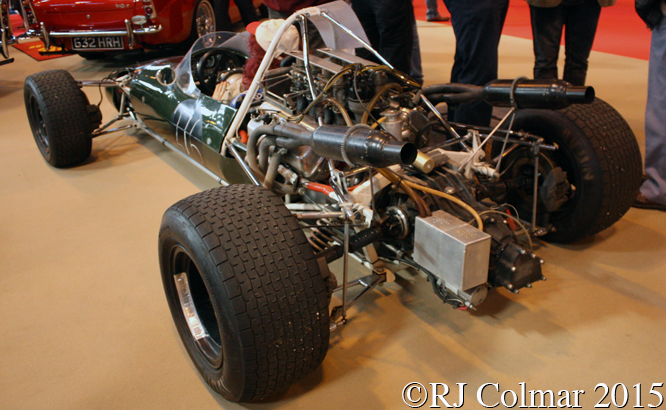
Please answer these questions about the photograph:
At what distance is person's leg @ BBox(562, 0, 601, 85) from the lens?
346 cm

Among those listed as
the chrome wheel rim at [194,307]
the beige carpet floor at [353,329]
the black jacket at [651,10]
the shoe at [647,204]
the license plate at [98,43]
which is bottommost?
the beige carpet floor at [353,329]

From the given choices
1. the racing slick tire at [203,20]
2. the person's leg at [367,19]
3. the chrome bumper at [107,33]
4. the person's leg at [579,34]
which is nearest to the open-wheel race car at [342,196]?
the person's leg at [579,34]

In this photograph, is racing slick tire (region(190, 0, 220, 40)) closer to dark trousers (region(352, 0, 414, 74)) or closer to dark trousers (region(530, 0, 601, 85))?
dark trousers (region(352, 0, 414, 74))

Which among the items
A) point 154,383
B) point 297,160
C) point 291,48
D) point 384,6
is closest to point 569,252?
point 297,160

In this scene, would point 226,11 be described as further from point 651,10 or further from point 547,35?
point 651,10

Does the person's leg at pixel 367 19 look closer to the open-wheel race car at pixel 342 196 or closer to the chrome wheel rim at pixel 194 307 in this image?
the open-wheel race car at pixel 342 196

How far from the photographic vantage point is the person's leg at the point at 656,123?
294cm

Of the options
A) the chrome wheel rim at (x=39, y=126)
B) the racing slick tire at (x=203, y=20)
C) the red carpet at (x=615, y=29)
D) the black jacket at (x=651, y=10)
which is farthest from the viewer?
the racing slick tire at (x=203, y=20)

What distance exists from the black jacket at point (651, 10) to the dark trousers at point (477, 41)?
0.77m

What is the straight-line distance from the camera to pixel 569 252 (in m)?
2.66

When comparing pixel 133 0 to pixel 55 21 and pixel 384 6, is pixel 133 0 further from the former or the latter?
pixel 384 6

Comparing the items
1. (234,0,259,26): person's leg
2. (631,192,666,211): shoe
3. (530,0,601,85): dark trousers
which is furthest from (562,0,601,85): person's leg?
(234,0,259,26): person's leg

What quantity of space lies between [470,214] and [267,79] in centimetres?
134

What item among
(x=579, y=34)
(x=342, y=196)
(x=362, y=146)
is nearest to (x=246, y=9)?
(x=579, y=34)
